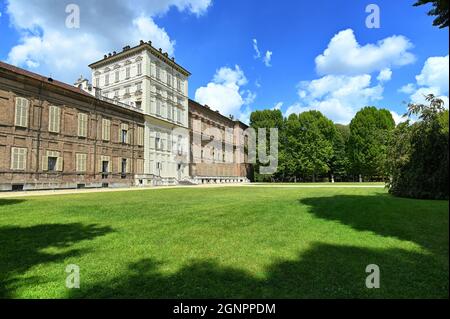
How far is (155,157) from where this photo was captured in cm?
3728

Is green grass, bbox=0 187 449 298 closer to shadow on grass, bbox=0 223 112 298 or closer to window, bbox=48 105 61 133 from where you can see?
shadow on grass, bbox=0 223 112 298

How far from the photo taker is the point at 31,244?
5672 mm

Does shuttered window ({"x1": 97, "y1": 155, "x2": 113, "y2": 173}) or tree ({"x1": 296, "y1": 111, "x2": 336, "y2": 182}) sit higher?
tree ({"x1": 296, "y1": 111, "x2": 336, "y2": 182})

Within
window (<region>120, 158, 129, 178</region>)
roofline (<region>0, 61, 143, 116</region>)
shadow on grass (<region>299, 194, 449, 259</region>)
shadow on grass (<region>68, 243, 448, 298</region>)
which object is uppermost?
roofline (<region>0, 61, 143, 116</region>)

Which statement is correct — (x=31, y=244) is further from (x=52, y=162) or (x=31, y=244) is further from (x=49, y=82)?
(x=49, y=82)

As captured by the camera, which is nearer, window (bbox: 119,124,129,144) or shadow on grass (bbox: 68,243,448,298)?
shadow on grass (bbox: 68,243,448,298)

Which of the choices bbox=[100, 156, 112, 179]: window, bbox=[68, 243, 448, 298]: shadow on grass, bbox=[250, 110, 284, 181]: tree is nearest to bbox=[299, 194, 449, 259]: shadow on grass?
bbox=[68, 243, 448, 298]: shadow on grass

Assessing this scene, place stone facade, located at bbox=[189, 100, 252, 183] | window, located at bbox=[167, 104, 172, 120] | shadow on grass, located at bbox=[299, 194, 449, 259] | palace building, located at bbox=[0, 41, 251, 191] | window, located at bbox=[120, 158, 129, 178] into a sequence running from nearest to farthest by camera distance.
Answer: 1. shadow on grass, located at bbox=[299, 194, 449, 259]
2. palace building, located at bbox=[0, 41, 251, 191]
3. window, located at bbox=[120, 158, 129, 178]
4. window, located at bbox=[167, 104, 172, 120]
5. stone facade, located at bbox=[189, 100, 252, 183]

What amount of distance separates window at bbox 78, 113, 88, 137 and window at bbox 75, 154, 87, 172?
2.08 m

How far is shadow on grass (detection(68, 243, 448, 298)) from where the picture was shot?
3.37 meters

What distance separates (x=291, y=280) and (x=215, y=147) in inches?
1951

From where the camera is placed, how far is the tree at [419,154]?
45.9ft

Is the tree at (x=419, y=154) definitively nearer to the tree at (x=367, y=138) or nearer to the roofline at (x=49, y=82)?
the roofline at (x=49, y=82)

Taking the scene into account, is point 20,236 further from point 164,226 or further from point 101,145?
point 101,145
